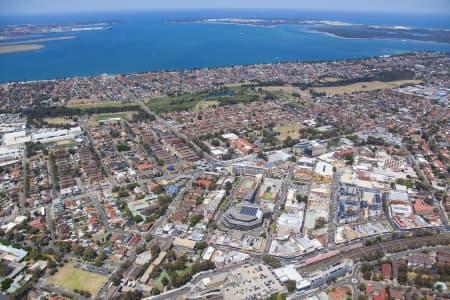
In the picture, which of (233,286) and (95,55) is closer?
(233,286)

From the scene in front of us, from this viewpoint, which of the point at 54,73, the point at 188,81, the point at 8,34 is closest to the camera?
the point at 188,81

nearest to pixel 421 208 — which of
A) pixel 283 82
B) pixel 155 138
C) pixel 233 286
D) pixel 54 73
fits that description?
pixel 233 286

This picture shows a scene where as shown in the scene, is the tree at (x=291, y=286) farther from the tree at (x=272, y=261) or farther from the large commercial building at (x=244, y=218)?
the large commercial building at (x=244, y=218)

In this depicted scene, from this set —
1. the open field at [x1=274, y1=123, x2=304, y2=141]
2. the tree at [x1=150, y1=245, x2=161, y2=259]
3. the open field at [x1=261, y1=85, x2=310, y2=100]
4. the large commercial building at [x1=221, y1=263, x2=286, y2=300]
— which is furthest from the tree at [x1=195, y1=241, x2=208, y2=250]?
the open field at [x1=261, y1=85, x2=310, y2=100]

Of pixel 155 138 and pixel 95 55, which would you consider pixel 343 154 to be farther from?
pixel 95 55

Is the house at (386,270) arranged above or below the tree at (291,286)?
above

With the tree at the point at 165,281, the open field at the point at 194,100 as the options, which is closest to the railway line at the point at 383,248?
the tree at the point at 165,281

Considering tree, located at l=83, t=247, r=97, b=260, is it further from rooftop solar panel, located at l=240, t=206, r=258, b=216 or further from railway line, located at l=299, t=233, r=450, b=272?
railway line, located at l=299, t=233, r=450, b=272
